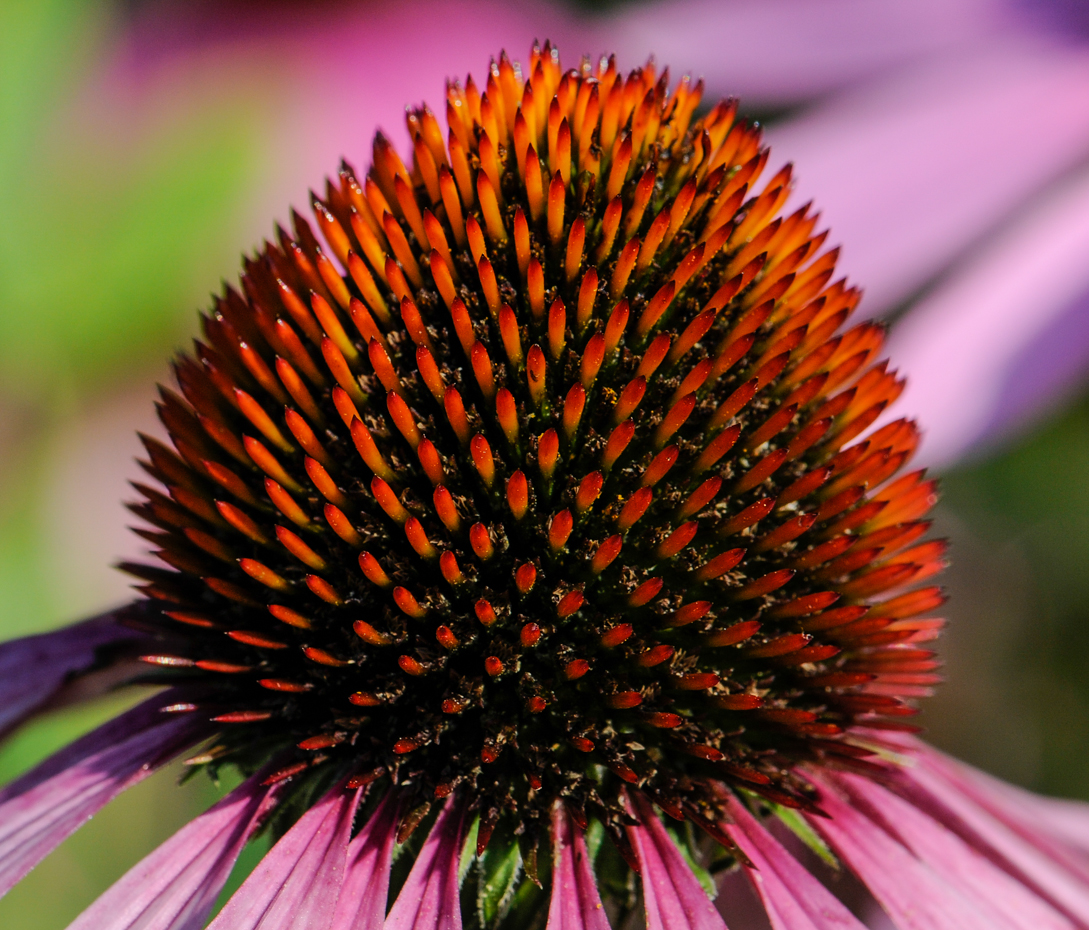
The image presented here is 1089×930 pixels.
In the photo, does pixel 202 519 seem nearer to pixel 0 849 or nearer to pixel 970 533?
pixel 0 849

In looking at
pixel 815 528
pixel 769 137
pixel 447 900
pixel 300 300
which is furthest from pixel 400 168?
pixel 769 137

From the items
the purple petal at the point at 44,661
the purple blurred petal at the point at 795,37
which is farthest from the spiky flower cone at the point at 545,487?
the purple blurred petal at the point at 795,37

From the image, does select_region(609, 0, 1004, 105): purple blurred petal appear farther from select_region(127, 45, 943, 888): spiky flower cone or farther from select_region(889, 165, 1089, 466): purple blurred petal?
select_region(127, 45, 943, 888): spiky flower cone

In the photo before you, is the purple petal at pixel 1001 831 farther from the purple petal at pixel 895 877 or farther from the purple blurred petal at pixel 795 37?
the purple blurred petal at pixel 795 37

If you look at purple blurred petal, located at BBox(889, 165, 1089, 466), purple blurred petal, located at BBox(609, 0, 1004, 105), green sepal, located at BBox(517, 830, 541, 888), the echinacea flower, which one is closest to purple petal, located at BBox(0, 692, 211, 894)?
the echinacea flower

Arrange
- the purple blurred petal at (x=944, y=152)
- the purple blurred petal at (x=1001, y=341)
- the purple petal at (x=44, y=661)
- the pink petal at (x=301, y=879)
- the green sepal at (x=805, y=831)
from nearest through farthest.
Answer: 1. the pink petal at (x=301, y=879)
2. the green sepal at (x=805, y=831)
3. the purple petal at (x=44, y=661)
4. the purple blurred petal at (x=1001, y=341)
5. the purple blurred petal at (x=944, y=152)

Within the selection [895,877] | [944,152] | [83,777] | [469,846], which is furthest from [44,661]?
[944,152]

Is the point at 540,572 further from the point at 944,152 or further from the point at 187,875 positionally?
the point at 944,152

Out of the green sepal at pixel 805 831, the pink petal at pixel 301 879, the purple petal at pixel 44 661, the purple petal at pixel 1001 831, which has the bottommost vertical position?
the purple petal at pixel 1001 831
